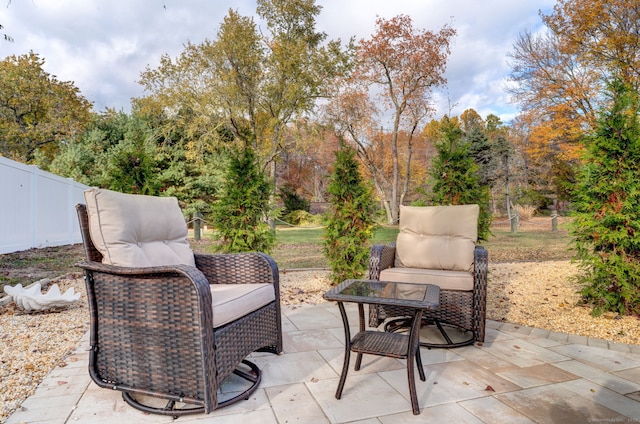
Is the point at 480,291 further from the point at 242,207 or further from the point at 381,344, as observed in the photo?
the point at 242,207

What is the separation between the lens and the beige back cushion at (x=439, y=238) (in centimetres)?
312

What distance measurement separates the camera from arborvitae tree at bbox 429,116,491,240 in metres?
4.07

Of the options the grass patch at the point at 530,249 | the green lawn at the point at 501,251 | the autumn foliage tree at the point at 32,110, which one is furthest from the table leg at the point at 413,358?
the autumn foliage tree at the point at 32,110

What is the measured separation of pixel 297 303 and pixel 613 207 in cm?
309

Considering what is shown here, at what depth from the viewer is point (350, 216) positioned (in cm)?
438

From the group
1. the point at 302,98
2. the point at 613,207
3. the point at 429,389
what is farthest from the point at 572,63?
the point at 429,389

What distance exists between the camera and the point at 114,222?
2.02m

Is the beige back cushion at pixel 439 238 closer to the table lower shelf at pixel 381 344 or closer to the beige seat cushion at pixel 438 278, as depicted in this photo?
the beige seat cushion at pixel 438 278

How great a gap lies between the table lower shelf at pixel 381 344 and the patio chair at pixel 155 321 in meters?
0.60

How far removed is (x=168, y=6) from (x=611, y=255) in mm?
3946

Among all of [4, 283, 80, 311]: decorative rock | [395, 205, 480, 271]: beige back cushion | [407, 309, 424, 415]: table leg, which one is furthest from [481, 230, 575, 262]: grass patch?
[4, 283, 80, 311]: decorative rock

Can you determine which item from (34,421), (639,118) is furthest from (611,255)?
(34,421)

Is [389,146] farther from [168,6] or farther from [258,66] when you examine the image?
[168,6]

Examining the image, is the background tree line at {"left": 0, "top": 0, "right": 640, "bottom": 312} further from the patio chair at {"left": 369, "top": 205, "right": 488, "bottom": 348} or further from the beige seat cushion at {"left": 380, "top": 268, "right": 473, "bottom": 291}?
the beige seat cushion at {"left": 380, "top": 268, "right": 473, "bottom": 291}
